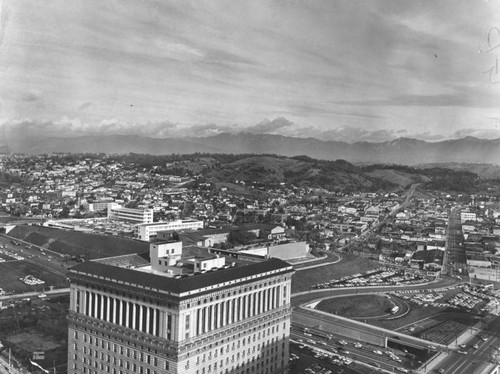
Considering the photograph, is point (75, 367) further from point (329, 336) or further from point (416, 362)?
point (416, 362)

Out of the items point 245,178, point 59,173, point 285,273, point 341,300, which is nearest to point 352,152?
point 245,178

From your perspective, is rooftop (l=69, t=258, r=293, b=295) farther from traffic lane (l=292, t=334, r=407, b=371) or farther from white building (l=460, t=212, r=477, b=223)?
white building (l=460, t=212, r=477, b=223)

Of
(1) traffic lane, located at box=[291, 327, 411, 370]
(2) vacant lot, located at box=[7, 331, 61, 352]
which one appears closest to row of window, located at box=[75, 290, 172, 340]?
(2) vacant lot, located at box=[7, 331, 61, 352]

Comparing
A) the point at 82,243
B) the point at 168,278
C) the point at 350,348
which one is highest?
the point at 168,278

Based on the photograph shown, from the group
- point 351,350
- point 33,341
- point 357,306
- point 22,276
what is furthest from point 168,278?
point 22,276

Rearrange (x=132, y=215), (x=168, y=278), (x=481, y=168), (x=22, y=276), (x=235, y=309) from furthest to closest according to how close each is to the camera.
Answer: (x=481, y=168) → (x=132, y=215) → (x=22, y=276) → (x=235, y=309) → (x=168, y=278)

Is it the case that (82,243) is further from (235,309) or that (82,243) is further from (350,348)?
(235,309)
